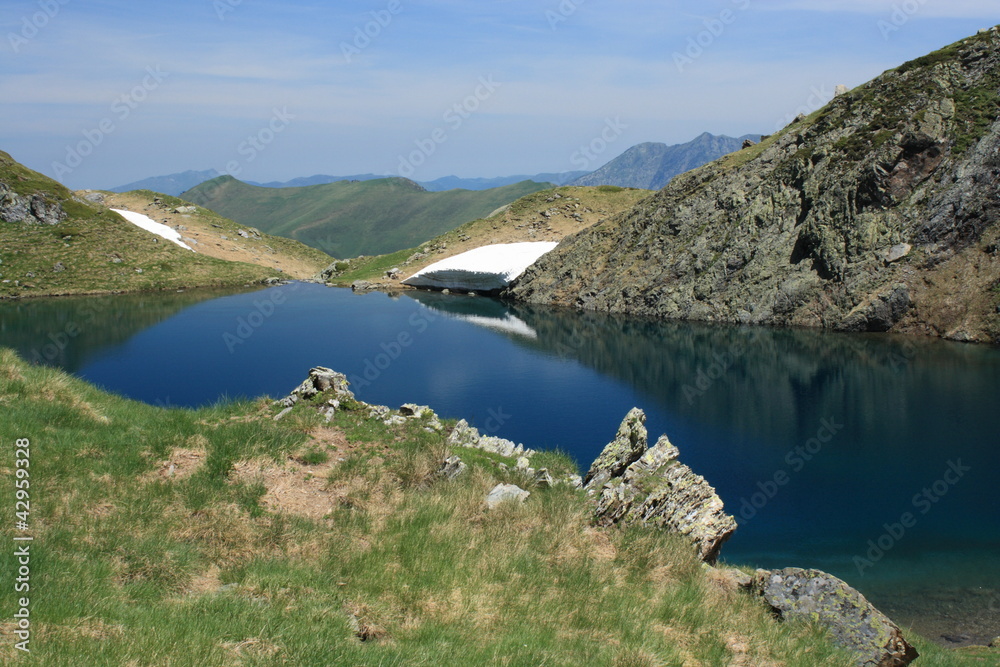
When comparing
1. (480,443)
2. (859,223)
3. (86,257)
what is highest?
(86,257)

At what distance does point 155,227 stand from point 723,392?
86.0 metres

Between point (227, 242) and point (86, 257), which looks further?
point (227, 242)

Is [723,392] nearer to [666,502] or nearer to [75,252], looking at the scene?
[666,502]

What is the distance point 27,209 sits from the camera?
76312mm

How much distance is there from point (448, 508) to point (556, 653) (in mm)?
4570

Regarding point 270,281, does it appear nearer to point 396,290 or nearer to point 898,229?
point 396,290

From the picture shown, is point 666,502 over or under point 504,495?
under

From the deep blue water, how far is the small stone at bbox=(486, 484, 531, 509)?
8290 mm

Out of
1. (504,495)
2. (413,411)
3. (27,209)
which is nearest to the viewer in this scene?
(504,495)

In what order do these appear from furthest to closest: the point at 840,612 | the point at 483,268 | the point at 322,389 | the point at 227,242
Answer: the point at 227,242 < the point at 483,268 < the point at 322,389 < the point at 840,612

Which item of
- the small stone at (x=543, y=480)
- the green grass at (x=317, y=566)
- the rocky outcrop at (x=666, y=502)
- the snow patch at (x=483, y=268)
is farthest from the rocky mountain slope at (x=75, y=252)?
the rocky outcrop at (x=666, y=502)

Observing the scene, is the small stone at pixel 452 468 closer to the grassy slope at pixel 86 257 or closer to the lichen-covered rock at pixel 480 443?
the lichen-covered rock at pixel 480 443

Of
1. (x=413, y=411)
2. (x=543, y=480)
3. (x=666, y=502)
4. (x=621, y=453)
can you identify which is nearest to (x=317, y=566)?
(x=543, y=480)

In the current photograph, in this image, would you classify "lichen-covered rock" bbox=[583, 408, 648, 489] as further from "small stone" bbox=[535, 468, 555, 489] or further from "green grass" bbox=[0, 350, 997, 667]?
"green grass" bbox=[0, 350, 997, 667]
